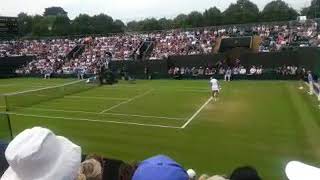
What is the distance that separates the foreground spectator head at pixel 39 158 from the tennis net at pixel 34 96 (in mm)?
24820

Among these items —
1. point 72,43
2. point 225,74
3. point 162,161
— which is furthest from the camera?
point 72,43

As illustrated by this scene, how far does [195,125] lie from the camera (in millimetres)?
21062

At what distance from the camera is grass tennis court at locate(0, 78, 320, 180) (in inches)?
614

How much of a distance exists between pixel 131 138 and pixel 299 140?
20.5 ft

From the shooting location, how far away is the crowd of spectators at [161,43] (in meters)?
48.7

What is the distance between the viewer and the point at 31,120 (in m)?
23.6

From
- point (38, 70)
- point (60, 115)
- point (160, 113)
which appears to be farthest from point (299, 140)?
point (38, 70)

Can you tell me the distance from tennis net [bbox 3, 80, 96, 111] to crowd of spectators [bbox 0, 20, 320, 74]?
54.7 feet

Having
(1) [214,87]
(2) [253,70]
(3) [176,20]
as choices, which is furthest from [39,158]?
(3) [176,20]

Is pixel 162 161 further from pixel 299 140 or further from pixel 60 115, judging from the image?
pixel 60 115

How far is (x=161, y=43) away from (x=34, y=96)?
26001 mm

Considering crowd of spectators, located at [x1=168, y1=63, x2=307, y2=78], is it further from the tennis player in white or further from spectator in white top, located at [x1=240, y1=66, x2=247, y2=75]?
the tennis player in white

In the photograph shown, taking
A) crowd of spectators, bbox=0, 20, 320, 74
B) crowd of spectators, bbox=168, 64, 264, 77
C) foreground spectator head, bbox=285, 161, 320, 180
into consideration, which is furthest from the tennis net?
foreground spectator head, bbox=285, 161, 320, 180

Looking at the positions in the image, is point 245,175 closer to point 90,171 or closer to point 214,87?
Answer: point 90,171
